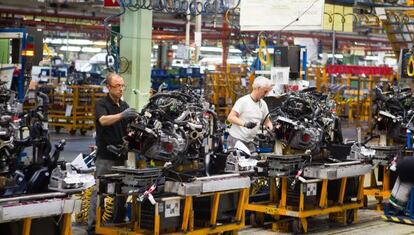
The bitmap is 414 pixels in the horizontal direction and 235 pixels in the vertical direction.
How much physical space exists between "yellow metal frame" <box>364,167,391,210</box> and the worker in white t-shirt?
7.32 feet

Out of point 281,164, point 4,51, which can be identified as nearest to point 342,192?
point 281,164

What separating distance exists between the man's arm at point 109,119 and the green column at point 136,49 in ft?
20.3

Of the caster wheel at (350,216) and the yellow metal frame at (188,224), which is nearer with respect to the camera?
the yellow metal frame at (188,224)

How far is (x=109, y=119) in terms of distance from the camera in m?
7.04

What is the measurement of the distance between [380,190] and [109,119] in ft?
15.4

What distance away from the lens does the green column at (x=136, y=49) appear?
13.4 meters

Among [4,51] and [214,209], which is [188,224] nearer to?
[214,209]

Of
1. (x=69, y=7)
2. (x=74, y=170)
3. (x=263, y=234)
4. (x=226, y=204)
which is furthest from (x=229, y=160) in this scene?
(x=69, y=7)

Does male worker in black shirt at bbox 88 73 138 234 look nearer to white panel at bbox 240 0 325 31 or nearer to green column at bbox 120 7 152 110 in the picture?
white panel at bbox 240 0 325 31

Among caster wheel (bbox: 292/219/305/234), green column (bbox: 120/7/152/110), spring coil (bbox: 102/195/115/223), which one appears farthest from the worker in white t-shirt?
green column (bbox: 120/7/152/110)

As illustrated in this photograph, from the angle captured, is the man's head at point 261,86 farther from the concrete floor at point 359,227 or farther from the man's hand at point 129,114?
the man's hand at point 129,114

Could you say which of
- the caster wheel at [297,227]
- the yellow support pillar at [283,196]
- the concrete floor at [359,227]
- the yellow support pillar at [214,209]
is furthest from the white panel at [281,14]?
the yellow support pillar at [214,209]

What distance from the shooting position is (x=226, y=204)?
7516 millimetres

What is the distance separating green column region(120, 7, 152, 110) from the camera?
13422 mm
